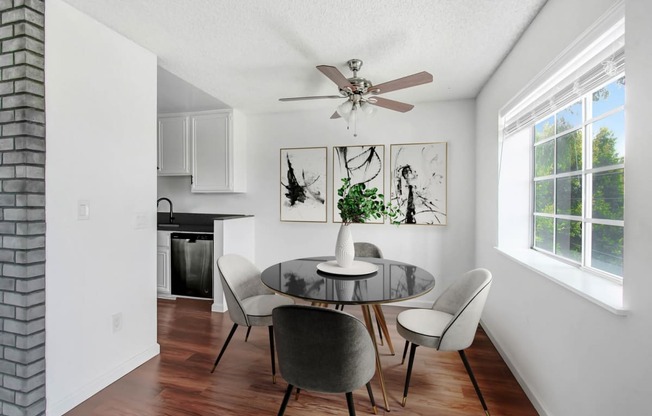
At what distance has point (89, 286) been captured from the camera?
6.24ft

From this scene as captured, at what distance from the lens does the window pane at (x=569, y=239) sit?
5.69 ft

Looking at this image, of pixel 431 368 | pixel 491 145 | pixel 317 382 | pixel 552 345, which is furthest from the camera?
pixel 491 145

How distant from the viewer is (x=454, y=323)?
5.56 ft

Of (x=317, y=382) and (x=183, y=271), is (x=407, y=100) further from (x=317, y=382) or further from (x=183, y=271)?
(x=183, y=271)

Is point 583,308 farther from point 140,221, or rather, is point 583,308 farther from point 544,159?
point 140,221

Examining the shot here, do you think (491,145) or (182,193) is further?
(182,193)

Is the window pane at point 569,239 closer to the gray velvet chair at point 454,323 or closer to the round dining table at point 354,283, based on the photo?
the gray velvet chair at point 454,323

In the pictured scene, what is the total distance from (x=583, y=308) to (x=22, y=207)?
111 inches

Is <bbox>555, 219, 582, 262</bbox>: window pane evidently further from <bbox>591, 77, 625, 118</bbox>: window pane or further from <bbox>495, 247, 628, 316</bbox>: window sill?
<bbox>591, 77, 625, 118</bbox>: window pane

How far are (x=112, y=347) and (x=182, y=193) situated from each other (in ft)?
8.52

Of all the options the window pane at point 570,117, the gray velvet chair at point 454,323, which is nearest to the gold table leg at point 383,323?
the gray velvet chair at point 454,323

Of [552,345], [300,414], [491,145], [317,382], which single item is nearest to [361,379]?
[317,382]

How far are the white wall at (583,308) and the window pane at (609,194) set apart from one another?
366 mm

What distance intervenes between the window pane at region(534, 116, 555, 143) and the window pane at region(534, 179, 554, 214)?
1.08 feet
